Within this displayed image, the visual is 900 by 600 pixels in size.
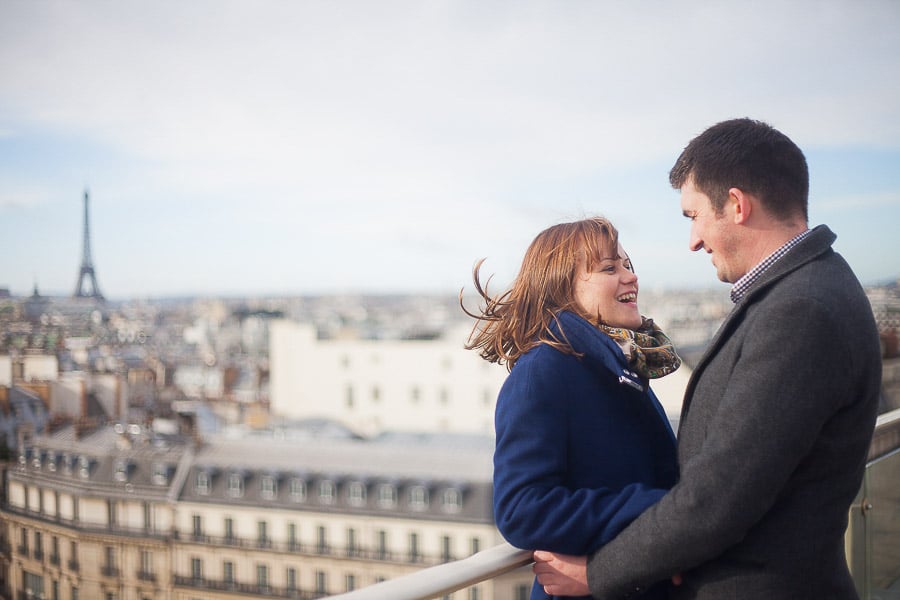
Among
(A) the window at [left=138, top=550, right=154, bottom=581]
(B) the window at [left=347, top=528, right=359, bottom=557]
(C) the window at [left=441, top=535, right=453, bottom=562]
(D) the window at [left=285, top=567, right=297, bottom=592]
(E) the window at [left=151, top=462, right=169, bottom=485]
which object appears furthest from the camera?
(A) the window at [left=138, top=550, right=154, bottom=581]

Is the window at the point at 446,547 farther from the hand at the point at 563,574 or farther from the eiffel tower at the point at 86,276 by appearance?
the hand at the point at 563,574

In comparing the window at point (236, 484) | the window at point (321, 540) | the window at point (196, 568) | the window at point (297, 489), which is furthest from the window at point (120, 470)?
the window at point (321, 540)

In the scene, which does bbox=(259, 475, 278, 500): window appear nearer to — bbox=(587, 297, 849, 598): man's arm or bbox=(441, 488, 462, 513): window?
bbox=(441, 488, 462, 513): window

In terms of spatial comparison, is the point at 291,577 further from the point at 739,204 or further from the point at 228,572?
the point at 739,204

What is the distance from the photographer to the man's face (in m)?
1.07

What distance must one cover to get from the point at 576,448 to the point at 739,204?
15.9 inches

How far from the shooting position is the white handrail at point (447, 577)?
37.6 inches

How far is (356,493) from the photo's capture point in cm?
2452

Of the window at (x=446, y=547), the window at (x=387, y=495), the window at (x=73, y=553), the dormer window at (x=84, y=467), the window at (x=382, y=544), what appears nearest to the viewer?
the window at (x=446, y=547)

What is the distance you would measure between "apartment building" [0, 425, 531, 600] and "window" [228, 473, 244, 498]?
0.04 meters

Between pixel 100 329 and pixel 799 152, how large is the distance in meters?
28.8

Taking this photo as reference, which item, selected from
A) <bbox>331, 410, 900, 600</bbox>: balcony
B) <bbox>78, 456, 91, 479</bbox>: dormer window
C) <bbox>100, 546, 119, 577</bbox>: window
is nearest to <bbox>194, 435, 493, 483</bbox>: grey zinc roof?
<bbox>78, 456, 91, 479</bbox>: dormer window

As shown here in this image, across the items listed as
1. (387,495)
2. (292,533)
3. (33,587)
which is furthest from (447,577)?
(33,587)

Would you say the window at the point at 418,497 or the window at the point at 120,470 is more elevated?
the window at the point at 120,470
